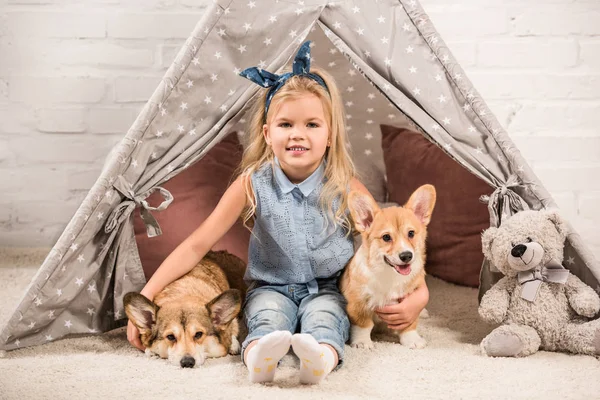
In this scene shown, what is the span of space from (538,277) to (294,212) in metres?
0.64

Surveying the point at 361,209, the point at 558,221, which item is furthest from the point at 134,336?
the point at 558,221

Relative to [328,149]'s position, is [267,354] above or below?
below

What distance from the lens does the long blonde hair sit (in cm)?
179

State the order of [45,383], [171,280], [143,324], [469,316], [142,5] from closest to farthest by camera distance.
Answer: [45,383]
[143,324]
[171,280]
[469,316]
[142,5]

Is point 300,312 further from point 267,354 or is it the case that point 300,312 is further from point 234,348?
point 267,354

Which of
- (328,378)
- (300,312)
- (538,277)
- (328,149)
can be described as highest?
(328,149)

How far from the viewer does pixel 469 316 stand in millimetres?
2057

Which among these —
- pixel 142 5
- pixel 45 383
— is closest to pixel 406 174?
pixel 142 5

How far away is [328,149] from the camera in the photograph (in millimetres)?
1897

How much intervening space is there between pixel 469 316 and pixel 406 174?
0.59m

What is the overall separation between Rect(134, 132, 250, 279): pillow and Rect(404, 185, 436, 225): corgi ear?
2.38ft

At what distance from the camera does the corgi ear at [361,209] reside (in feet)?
5.63

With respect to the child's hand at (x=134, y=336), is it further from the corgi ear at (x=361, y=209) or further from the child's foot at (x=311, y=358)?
the corgi ear at (x=361, y=209)

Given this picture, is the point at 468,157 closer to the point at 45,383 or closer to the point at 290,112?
the point at 290,112
